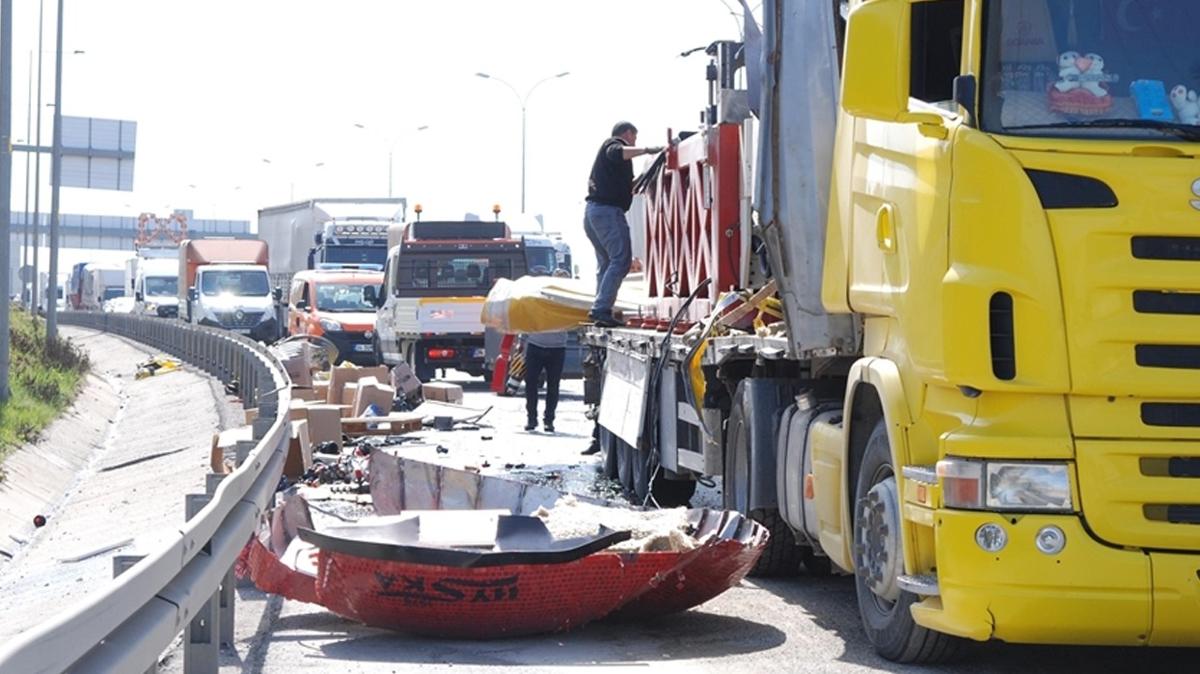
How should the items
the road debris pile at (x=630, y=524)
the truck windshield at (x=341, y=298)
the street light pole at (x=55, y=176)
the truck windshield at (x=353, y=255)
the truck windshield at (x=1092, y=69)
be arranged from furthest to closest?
the truck windshield at (x=353, y=255), the truck windshield at (x=341, y=298), the street light pole at (x=55, y=176), the road debris pile at (x=630, y=524), the truck windshield at (x=1092, y=69)

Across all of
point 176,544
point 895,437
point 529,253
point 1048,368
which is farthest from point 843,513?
point 529,253

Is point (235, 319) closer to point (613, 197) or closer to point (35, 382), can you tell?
point (35, 382)

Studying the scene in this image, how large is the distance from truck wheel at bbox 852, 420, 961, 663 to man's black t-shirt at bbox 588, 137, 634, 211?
7680 millimetres

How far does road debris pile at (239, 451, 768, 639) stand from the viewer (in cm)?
858

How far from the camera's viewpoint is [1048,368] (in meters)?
7.41

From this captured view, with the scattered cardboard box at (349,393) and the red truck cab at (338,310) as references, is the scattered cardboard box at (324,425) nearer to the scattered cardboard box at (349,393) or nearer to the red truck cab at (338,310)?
the scattered cardboard box at (349,393)

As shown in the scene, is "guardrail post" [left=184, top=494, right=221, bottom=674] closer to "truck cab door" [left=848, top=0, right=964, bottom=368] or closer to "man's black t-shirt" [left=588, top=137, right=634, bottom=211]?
"truck cab door" [left=848, top=0, right=964, bottom=368]

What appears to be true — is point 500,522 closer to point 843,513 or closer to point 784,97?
point 843,513

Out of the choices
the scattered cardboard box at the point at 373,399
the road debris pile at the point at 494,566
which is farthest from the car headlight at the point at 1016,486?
the scattered cardboard box at the point at 373,399

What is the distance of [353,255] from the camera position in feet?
156

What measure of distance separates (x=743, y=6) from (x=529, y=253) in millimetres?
32936

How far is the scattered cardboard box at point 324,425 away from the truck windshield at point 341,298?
23.1 meters

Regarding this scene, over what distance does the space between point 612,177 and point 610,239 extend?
508mm

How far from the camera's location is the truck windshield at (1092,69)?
7730mm
